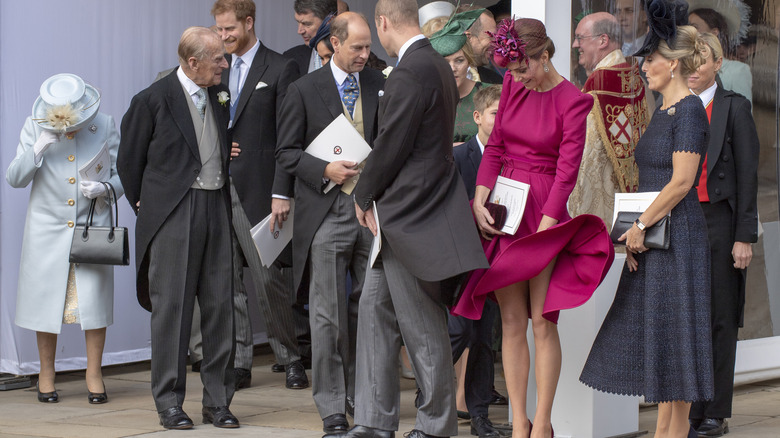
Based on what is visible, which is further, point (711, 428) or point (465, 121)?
point (465, 121)

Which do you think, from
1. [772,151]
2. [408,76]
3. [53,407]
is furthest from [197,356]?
[772,151]

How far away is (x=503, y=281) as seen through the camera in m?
4.16

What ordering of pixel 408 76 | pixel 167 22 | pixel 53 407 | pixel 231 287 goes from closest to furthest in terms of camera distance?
1. pixel 408 76
2. pixel 231 287
3. pixel 53 407
4. pixel 167 22

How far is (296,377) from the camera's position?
6137 mm

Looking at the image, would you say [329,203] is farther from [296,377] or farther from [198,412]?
[296,377]

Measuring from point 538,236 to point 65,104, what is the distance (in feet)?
8.80

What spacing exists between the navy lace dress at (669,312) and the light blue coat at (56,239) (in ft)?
8.97

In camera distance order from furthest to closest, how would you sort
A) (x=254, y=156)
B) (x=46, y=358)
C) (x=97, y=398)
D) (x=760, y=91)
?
1. (x=760, y=91)
2. (x=254, y=156)
3. (x=46, y=358)
4. (x=97, y=398)

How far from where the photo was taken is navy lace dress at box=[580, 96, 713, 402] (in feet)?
13.5

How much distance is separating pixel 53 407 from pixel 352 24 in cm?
248

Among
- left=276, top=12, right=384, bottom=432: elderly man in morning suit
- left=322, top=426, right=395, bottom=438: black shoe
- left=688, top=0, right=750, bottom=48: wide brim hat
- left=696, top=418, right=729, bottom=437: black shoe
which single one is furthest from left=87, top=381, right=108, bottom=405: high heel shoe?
left=688, top=0, right=750, bottom=48: wide brim hat

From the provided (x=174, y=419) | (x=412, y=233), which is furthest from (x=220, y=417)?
(x=412, y=233)

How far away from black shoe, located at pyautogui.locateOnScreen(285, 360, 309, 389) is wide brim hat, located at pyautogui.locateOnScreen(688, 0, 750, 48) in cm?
295

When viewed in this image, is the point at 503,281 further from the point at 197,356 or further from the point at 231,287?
the point at 197,356
